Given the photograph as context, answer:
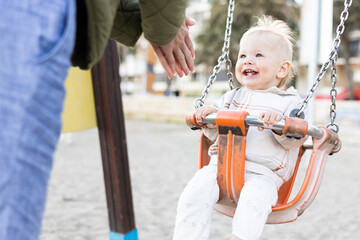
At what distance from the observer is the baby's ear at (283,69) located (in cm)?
177

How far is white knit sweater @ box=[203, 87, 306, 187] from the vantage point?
161 cm

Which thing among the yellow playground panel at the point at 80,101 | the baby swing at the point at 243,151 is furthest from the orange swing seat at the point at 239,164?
the yellow playground panel at the point at 80,101

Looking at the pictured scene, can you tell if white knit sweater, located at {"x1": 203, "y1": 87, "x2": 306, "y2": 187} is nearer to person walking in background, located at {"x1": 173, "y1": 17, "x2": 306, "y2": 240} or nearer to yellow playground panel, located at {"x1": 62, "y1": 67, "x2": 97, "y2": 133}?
person walking in background, located at {"x1": 173, "y1": 17, "x2": 306, "y2": 240}

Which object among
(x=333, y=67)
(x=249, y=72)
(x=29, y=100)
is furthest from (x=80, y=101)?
(x=29, y=100)

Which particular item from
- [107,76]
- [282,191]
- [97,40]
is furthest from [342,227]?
[97,40]

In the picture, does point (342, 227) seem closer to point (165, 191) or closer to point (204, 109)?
point (165, 191)

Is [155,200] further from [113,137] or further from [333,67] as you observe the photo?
[333,67]

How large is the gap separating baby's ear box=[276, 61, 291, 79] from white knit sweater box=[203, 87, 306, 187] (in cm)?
7

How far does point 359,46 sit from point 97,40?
123 feet

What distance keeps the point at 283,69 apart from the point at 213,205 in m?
0.65

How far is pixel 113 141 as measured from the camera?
1981 millimetres

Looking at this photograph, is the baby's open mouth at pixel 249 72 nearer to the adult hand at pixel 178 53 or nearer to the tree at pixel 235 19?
the adult hand at pixel 178 53

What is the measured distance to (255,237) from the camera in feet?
4.68

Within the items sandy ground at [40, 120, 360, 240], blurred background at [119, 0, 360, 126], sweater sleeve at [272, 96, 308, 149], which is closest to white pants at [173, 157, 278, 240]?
sweater sleeve at [272, 96, 308, 149]
